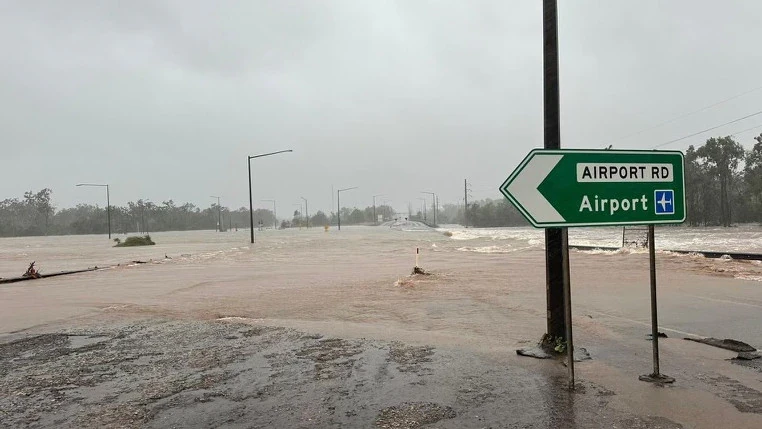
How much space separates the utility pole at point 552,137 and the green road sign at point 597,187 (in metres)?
1.10

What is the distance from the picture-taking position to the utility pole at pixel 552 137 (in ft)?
20.0

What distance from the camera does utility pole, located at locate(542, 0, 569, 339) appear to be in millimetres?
6085

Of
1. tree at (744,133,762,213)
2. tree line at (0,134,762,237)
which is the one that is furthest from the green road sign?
tree at (744,133,762,213)

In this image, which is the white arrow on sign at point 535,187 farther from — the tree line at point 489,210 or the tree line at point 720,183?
the tree line at point 720,183

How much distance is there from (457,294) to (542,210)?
7361 millimetres

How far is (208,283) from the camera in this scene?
1519 centimetres

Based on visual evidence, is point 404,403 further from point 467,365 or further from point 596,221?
point 596,221

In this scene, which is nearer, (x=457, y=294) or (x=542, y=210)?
(x=542, y=210)

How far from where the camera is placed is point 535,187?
4824 millimetres

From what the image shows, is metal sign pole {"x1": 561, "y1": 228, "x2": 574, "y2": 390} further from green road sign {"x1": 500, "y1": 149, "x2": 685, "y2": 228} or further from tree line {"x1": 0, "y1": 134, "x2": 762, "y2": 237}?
tree line {"x1": 0, "y1": 134, "x2": 762, "y2": 237}

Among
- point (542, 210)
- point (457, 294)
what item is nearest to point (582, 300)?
point (457, 294)

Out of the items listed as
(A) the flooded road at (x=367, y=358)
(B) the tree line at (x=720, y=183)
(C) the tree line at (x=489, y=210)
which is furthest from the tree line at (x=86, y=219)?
(A) the flooded road at (x=367, y=358)

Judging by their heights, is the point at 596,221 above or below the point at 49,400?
above

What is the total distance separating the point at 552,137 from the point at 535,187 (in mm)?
1592
